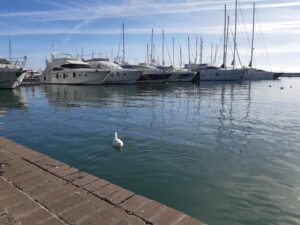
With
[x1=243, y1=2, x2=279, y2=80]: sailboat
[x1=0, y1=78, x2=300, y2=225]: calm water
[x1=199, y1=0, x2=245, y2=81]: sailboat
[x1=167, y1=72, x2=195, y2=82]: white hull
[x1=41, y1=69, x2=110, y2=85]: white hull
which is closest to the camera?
[x1=0, y1=78, x2=300, y2=225]: calm water

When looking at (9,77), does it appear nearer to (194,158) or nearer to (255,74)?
(194,158)

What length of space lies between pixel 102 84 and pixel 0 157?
4331cm

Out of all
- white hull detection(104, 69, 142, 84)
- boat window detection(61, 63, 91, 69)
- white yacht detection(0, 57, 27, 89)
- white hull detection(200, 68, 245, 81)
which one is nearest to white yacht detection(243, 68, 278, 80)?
white hull detection(200, 68, 245, 81)

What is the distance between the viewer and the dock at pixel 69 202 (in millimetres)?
3789

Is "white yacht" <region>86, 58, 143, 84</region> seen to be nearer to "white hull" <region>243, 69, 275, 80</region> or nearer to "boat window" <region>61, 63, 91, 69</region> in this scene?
"boat window" <region>61, 63, 91, 69</region>

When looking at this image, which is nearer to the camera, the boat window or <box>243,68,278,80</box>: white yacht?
the boat window

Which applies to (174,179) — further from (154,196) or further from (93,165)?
(93,165)

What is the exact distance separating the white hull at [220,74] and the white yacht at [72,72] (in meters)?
25.8

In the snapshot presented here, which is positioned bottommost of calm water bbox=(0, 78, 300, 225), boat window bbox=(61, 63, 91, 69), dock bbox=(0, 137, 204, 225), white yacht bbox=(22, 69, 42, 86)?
calm water bbox=(0, 78, 300, 225)

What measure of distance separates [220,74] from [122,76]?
85.2ft

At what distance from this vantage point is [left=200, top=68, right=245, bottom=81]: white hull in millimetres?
67062

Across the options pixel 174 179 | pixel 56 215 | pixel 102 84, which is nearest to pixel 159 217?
pixel 56 215

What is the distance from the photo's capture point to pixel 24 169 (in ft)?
18.3

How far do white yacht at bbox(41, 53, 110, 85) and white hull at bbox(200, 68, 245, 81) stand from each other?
2584 cm
